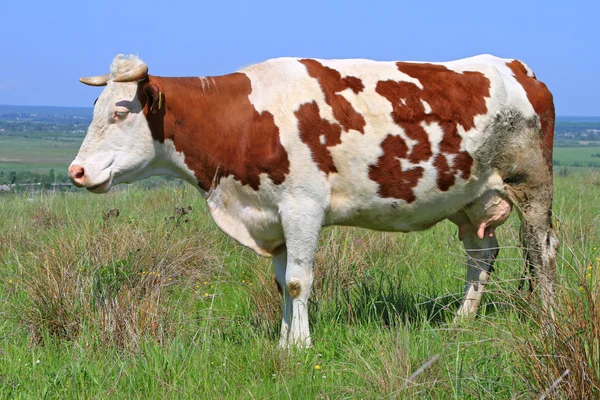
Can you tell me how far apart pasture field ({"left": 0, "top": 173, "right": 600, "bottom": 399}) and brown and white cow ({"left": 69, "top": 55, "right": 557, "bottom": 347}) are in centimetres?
54

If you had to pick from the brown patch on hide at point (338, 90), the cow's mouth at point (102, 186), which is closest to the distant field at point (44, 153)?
the cow's mouth at point (102, 186)

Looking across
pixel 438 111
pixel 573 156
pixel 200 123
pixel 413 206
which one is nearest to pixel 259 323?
pixel 413 206

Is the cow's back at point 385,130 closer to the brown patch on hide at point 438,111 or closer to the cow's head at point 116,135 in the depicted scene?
the brown patch on hide at point 438,111

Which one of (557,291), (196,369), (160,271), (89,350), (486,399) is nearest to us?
(486,399)

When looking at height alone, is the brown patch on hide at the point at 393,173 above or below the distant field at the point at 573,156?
above

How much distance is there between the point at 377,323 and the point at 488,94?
76.8 inches

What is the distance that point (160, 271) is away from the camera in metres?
6.91

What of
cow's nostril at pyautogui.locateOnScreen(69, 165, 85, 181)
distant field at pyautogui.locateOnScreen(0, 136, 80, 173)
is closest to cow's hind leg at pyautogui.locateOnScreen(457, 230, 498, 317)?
cow's nostril at pyautogui.locateOnScreen(69, 165, 85, 181)

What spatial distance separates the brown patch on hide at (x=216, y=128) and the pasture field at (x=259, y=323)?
3.32 ft

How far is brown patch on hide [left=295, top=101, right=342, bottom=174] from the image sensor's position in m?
5.66

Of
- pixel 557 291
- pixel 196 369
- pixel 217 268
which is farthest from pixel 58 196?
pixel 557 291

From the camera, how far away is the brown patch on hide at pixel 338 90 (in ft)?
18.9

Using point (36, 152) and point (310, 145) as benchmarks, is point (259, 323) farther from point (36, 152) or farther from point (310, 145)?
point (36, 152)

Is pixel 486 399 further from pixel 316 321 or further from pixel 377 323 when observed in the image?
pixel 316 321
